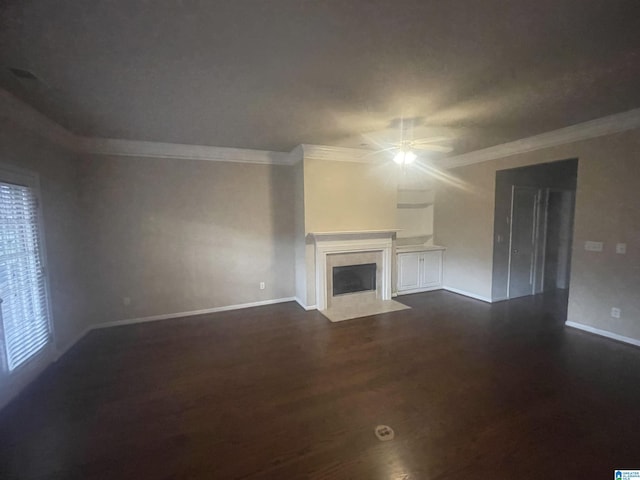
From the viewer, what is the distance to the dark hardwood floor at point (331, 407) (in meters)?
1.60

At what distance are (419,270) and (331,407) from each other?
3.74 m

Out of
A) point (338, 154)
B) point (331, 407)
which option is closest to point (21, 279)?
point (331, 407)

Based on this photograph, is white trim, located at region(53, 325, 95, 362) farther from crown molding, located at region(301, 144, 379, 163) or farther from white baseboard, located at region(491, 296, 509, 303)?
white baseboard, located at region(491, 296, 509, 303)

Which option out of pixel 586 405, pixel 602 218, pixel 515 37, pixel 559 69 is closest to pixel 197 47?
pixel 515 37

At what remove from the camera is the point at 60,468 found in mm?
1601

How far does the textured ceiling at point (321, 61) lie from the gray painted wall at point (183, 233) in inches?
35.9

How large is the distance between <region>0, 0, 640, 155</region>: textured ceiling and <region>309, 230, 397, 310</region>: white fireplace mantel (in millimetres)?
1751

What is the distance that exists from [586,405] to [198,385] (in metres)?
3.27

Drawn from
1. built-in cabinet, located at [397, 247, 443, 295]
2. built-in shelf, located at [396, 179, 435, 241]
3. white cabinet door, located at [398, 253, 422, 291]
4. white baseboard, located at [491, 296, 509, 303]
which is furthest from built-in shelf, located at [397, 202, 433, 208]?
white baseboard, located at [491, 296, 509, 303]

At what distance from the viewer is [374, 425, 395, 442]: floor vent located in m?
1.77

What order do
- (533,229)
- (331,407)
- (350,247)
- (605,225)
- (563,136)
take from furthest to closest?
(533,229), (350,247), (563,136), (605,225), (331,407)

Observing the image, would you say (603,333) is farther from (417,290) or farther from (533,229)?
(417,290)

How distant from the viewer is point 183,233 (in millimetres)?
4000

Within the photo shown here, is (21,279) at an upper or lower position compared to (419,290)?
upper
